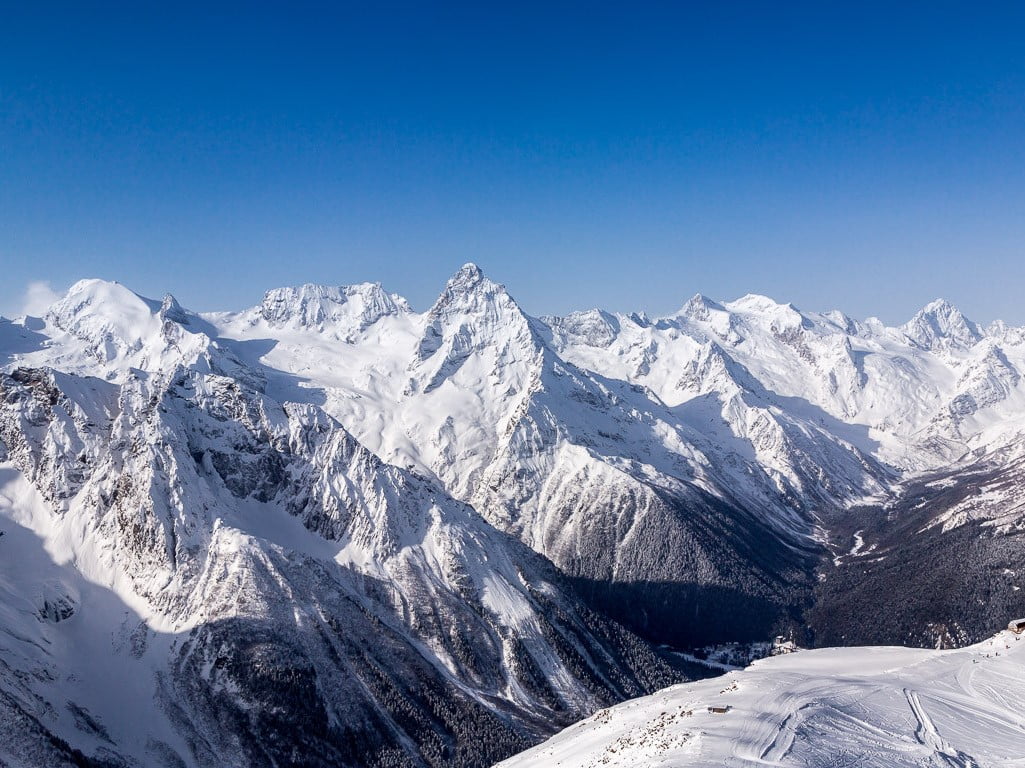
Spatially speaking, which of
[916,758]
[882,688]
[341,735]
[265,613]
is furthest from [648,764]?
[265,613]

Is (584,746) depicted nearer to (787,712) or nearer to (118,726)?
(787,712)

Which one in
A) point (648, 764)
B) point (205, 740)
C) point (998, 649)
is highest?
point (205, 740)

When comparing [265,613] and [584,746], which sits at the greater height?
[265,613]

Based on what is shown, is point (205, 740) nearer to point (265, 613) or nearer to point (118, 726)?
point (118, 726)

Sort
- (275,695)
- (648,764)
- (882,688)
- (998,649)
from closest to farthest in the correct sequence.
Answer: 1. (648,764)
2. (882,688)
3. (998,649)
4. (275,695)

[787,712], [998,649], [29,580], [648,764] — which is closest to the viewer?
[648,764]

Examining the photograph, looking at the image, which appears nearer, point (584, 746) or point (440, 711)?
point (584, 746)
